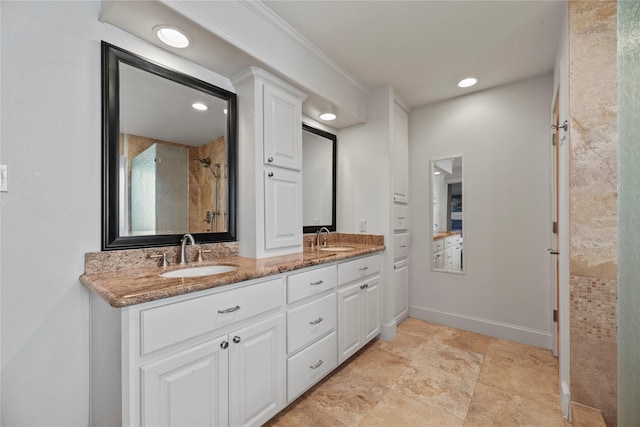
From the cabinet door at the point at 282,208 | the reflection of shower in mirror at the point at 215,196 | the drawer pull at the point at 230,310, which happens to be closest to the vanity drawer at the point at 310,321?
the drawer pull at the point at 230,310

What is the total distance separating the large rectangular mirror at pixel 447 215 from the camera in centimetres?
286

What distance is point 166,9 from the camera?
1.27 m

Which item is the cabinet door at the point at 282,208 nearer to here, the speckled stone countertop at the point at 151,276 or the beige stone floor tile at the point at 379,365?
the speckled stone countertop at the point at 151,276

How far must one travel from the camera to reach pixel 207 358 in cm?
118

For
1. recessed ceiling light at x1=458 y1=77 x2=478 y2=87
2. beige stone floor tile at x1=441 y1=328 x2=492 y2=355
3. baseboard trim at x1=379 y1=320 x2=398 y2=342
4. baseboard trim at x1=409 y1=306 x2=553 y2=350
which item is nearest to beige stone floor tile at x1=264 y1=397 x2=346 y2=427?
baseboard trim at x1=379 y1=320 x2=398 y2=342

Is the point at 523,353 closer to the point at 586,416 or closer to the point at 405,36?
the point at 586,416

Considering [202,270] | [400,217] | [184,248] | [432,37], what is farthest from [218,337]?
[432,37]

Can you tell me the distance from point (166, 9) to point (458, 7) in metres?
1.62

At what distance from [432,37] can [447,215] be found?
1.68 metres

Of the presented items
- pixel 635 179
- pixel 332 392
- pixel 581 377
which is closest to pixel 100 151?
pixel 635 179

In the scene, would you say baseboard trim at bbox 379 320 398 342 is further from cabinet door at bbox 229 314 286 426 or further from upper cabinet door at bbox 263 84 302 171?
upper cabinet door at bbox 263 84 302 171

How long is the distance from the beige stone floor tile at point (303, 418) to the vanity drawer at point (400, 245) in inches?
61.6

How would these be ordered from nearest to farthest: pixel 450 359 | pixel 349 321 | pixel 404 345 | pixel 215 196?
pixel 215 196 < pixel 349 321 < pixel 450 359 < pixel 404 345

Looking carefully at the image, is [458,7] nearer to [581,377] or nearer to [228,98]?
[228,98]
